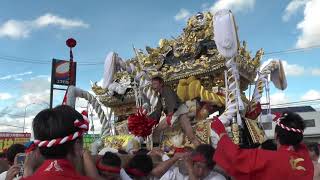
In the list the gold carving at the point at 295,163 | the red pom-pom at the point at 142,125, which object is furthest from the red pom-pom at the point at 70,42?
the gold carving at the point at 295,163

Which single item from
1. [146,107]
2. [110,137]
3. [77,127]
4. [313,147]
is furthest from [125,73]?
[77,127]

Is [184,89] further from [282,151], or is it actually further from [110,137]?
[282,151]

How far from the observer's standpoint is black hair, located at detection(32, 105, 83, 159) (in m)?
1.49

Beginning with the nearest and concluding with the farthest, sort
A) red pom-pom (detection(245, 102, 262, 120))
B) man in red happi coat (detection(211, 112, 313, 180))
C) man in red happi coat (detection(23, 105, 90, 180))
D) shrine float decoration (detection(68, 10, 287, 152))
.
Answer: man in red happi coat (detection(23, 105, 90, 180)), man in red happi coat (detection(211, 112, 313, 180)), shrine float decoration (detection(68, 10, 287, 152)), red pom-pom (detection(245, 102, 262, 120))

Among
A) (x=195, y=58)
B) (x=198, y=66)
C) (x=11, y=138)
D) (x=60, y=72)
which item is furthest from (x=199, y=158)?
(x=11, y=138)

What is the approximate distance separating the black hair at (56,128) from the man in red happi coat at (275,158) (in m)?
1.34

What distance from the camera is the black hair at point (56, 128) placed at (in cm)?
149

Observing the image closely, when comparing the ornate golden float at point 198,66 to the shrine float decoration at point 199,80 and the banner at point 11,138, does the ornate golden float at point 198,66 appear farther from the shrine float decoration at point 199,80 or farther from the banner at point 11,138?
the banner at point 11,138

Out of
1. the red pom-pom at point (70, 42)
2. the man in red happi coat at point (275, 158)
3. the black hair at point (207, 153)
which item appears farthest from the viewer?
the red pom-pom at point (70, 42)

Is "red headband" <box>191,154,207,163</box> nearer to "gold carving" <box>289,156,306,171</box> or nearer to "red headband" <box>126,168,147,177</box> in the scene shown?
"red headband" <box>126,168,147,177</box>

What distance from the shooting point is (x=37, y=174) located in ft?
4.87

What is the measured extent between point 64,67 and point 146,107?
13.5 meters

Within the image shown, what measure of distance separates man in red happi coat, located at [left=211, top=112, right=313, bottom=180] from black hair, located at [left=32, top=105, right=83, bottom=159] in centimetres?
134

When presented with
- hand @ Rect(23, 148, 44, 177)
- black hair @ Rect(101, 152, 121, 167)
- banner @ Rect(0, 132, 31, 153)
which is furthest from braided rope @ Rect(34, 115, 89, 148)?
banner @ Rect(0, 132, 31, 153)
